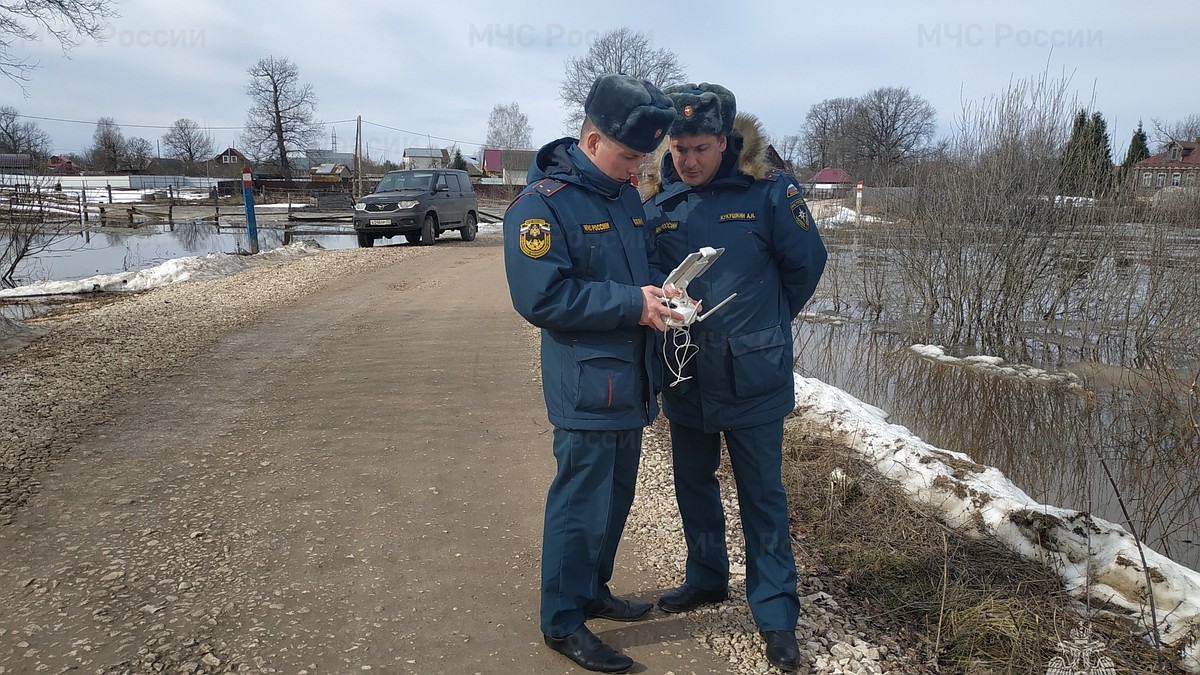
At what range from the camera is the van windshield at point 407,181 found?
1761 cm

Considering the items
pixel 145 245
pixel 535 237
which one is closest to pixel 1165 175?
pixel 535 237

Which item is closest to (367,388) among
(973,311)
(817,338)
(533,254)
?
(533,254)

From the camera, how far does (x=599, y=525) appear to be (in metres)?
2.59

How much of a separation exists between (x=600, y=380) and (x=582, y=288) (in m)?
0.31

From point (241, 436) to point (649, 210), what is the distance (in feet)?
11.1

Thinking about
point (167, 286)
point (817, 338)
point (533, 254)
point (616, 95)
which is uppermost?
point (616, 95)

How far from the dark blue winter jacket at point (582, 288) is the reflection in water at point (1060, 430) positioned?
3.77 metres

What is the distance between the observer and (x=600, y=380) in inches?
96.7

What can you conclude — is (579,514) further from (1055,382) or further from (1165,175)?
(1165,175)

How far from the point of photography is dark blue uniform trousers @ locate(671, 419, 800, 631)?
111 inches

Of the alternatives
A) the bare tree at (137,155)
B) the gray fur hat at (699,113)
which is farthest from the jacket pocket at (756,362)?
the bare tree at (137,155)

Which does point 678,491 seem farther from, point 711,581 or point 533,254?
point 533,254

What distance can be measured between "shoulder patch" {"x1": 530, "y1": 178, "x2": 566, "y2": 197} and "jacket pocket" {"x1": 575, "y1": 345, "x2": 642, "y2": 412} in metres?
0.52

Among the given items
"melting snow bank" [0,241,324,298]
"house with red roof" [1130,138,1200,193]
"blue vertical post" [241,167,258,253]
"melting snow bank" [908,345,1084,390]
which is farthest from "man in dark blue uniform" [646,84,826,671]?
"blue vertical post" [241,167,258,253]
